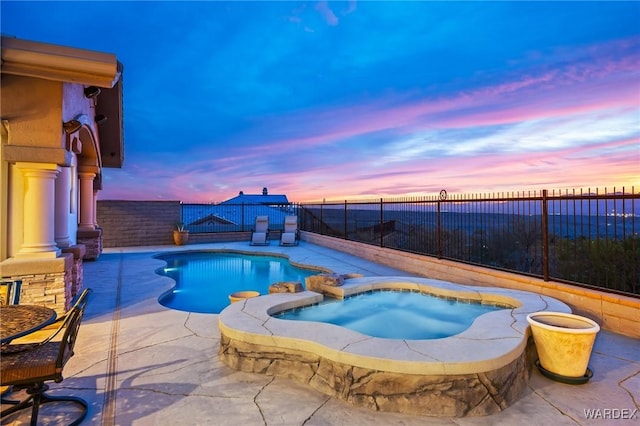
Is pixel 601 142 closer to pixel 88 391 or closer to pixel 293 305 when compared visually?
pixel 293 305

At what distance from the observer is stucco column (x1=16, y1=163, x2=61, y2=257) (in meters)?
4.17

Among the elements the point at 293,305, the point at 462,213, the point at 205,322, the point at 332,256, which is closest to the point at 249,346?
the point at 293,305

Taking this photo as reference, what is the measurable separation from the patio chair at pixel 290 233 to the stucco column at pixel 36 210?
887 cm

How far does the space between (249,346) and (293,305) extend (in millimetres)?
1224

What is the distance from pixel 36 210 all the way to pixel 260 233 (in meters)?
9.07

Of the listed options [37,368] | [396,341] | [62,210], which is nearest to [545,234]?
[396,341]

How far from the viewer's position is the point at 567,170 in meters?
7.93

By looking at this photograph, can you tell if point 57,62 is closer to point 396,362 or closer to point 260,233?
point 396,362

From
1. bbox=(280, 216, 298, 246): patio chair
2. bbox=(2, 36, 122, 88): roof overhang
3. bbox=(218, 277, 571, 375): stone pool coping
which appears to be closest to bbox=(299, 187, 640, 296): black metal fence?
bbox=(218, 277, 571, 375): stone pool coping

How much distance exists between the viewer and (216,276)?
8.66 meters

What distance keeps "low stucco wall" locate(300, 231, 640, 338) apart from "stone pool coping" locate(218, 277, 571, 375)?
1.75 feet

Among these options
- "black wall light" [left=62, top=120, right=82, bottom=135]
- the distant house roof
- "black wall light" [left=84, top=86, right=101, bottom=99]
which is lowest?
"black wall light" [left=62, top=120, right=82, bottom=135]

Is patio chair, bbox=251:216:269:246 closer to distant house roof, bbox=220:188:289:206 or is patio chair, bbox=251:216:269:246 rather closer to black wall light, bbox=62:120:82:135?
black wall light, bbox=62:120:82:135

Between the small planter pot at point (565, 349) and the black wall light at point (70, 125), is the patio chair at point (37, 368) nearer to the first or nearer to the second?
the black wall light at point (70, 125)
